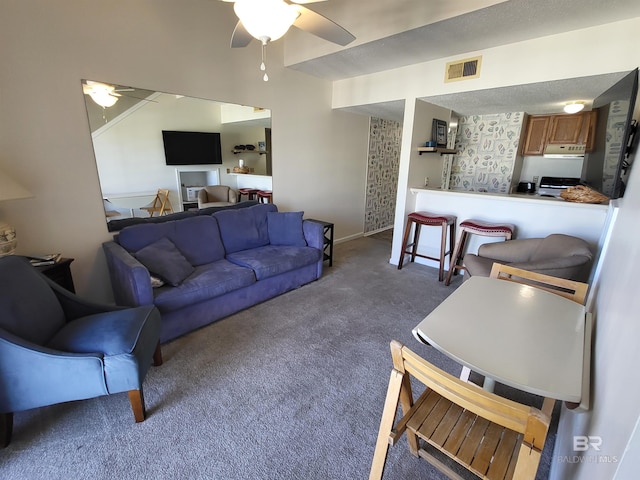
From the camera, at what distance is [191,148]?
10.5ft

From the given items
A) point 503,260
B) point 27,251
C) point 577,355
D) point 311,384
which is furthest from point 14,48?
point 503,260

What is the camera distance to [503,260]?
271 centimetres

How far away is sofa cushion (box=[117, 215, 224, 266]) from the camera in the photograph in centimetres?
254

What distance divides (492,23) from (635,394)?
285 centimetres

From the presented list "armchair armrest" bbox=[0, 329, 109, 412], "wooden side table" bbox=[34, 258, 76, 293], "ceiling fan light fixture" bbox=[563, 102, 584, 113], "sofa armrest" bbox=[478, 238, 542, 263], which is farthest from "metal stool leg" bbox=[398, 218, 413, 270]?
"wooden side table" bbox=[34, 258, 76, 293]

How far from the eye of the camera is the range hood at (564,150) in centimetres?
434

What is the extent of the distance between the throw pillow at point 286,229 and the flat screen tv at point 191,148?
99 centimetres

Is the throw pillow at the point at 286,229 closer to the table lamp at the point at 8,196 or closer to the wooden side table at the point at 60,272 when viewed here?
the wooden side table at the point at 60,272

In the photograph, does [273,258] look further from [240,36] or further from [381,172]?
[381,172]

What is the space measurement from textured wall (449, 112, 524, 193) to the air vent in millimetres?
2064

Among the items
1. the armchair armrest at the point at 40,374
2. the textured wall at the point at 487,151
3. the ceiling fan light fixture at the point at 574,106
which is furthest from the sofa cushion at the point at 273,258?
the ceiling fan light fixture at the point at 574,106

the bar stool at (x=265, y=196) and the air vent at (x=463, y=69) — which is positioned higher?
the air vent at (x=463, y=69)

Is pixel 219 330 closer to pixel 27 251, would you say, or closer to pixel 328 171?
pixel 27 251

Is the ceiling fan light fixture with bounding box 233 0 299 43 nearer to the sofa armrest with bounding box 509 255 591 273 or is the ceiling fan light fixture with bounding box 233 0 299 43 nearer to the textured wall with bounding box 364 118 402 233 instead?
the sofa armrest with bounding box 509 255 591 273
